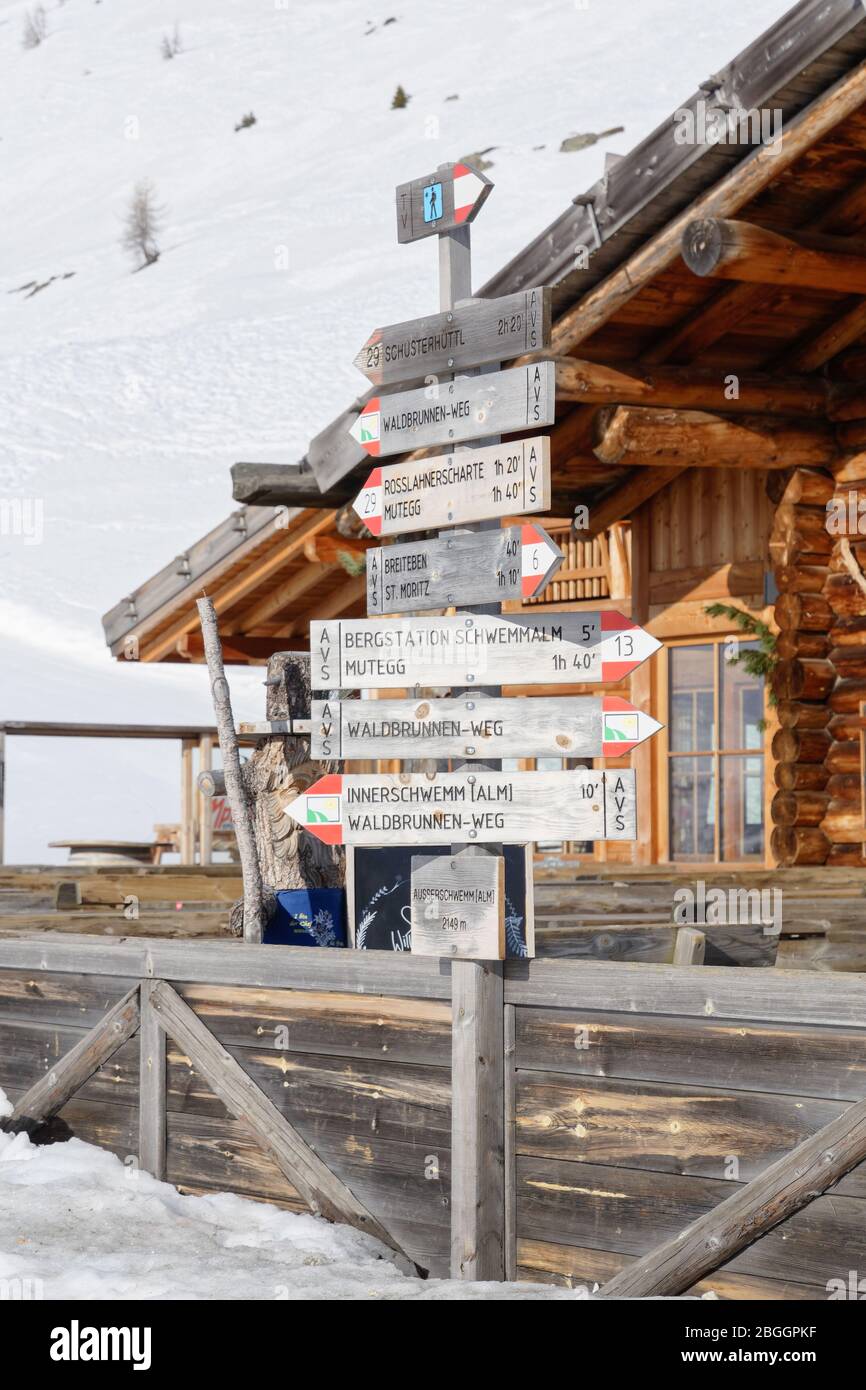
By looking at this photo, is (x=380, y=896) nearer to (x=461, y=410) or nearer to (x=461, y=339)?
(x=461, y=410)

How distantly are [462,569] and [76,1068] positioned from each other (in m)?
2.81

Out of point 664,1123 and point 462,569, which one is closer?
point 664,1123

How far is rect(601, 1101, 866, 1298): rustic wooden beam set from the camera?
14.5 ft

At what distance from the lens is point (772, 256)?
8922 millimetres

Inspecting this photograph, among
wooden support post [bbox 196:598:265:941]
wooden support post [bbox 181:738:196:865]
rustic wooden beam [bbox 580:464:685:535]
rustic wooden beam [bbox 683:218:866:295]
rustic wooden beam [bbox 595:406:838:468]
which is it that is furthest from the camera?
wooden support post [bbox 181:738:196:865]

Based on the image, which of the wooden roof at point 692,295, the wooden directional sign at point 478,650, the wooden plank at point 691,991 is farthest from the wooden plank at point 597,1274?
the wooden roof at point 692,295

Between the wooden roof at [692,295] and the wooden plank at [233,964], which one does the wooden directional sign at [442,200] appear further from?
the wooden roof at [692,295]

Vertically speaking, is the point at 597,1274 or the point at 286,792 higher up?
the point at 286,792

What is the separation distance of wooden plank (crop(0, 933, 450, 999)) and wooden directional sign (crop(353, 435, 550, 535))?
144cm

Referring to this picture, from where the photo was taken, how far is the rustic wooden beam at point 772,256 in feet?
28.3

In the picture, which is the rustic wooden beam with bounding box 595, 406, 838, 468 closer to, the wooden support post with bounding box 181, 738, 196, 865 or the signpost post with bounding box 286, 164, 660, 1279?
the signpost post with bounding box 286, 164, 660, 1279

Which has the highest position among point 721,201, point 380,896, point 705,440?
point 721,201

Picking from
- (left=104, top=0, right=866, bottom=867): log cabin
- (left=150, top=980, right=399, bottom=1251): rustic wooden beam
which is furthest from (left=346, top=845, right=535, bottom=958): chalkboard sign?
(left=104, top=0, right=866, bottom=867): log cabin

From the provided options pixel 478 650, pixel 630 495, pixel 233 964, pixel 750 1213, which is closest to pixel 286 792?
pixel 233 964
